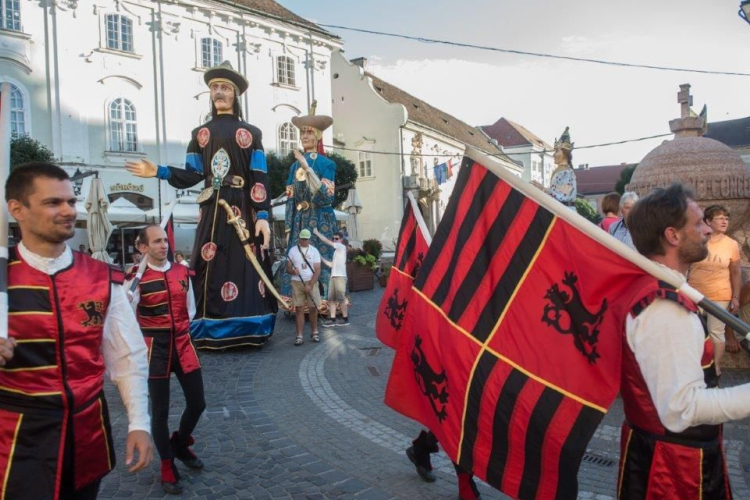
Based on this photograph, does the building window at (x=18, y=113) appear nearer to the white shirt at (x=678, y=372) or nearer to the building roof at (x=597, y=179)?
the white shirt at (x=678, y=372)

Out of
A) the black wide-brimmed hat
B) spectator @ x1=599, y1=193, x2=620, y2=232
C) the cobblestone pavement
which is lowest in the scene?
the cobblestone pavement

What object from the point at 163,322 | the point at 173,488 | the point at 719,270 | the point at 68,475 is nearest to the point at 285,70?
the point at 719,270

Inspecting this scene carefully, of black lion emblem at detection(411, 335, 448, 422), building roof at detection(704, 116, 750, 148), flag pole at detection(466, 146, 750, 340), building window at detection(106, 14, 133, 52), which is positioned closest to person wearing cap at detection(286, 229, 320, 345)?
black lion emblem at detection(411, 335, 448, 422)

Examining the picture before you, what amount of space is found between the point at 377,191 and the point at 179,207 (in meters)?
20.0

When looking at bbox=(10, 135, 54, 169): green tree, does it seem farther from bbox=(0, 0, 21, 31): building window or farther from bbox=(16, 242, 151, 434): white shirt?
bbox=(16, 242, 151, 434): white shirt

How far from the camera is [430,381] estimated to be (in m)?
2.69

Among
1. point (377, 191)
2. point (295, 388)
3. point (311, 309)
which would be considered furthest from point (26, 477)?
point (377, 191)

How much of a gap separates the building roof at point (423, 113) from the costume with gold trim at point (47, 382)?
3647cm

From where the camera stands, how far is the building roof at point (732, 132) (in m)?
45.6

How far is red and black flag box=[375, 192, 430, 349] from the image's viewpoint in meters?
3.79

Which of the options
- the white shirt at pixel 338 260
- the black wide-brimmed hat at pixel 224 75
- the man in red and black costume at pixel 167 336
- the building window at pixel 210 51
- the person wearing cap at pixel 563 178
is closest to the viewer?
the man in red and black costume at pixel 167 336

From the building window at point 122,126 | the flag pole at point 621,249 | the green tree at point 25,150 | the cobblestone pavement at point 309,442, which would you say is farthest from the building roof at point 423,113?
the flag pole at point 621,249

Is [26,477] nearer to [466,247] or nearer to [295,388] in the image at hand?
[466,247]

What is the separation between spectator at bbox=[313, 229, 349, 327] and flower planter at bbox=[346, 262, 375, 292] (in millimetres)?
4563
